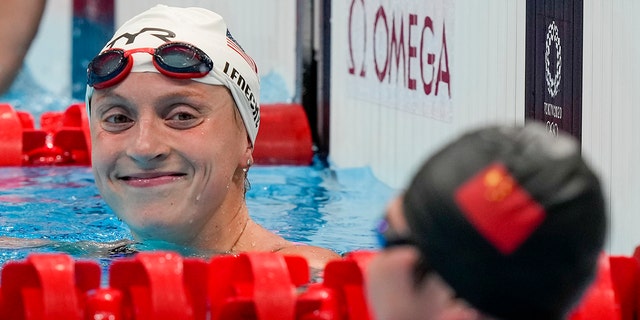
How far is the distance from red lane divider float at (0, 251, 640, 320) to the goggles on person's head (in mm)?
689

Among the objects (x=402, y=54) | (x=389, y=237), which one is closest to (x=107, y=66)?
(x=389, y=237)

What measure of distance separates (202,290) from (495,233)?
35.7 inches

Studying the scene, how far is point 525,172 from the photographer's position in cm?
119

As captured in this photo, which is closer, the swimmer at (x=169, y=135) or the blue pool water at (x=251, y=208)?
the swimmer at (x=169, y=135)

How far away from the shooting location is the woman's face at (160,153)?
266cm

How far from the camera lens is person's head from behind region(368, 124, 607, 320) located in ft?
3.87

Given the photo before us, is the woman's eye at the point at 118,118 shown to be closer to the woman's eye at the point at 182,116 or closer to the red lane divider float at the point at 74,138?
the woman's eye at the point at 182,116

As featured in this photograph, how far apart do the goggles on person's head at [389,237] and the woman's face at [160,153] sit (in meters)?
1.41

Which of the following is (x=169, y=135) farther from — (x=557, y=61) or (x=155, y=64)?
(x=557, y=61)

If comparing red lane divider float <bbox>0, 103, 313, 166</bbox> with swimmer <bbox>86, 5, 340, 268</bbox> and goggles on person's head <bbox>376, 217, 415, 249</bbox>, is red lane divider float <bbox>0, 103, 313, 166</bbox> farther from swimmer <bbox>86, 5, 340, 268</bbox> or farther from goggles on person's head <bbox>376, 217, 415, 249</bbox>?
goggles on person's head <bbox>376, 217, 415, 249</bbox>

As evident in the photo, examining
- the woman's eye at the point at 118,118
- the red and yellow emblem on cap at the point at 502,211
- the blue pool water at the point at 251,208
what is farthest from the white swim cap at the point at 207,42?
the red and yellow emblem on cap at the point at 502,211

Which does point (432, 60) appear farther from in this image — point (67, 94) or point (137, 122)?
point (67, 94)

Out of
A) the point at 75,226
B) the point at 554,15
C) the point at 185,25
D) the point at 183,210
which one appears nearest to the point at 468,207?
the point at 183,210

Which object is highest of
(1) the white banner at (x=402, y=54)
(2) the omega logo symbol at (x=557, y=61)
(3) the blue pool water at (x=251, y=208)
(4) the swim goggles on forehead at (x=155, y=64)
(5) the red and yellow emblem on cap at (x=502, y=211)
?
(5) the red and yellow emblem on cap at (x=502, y=211)
